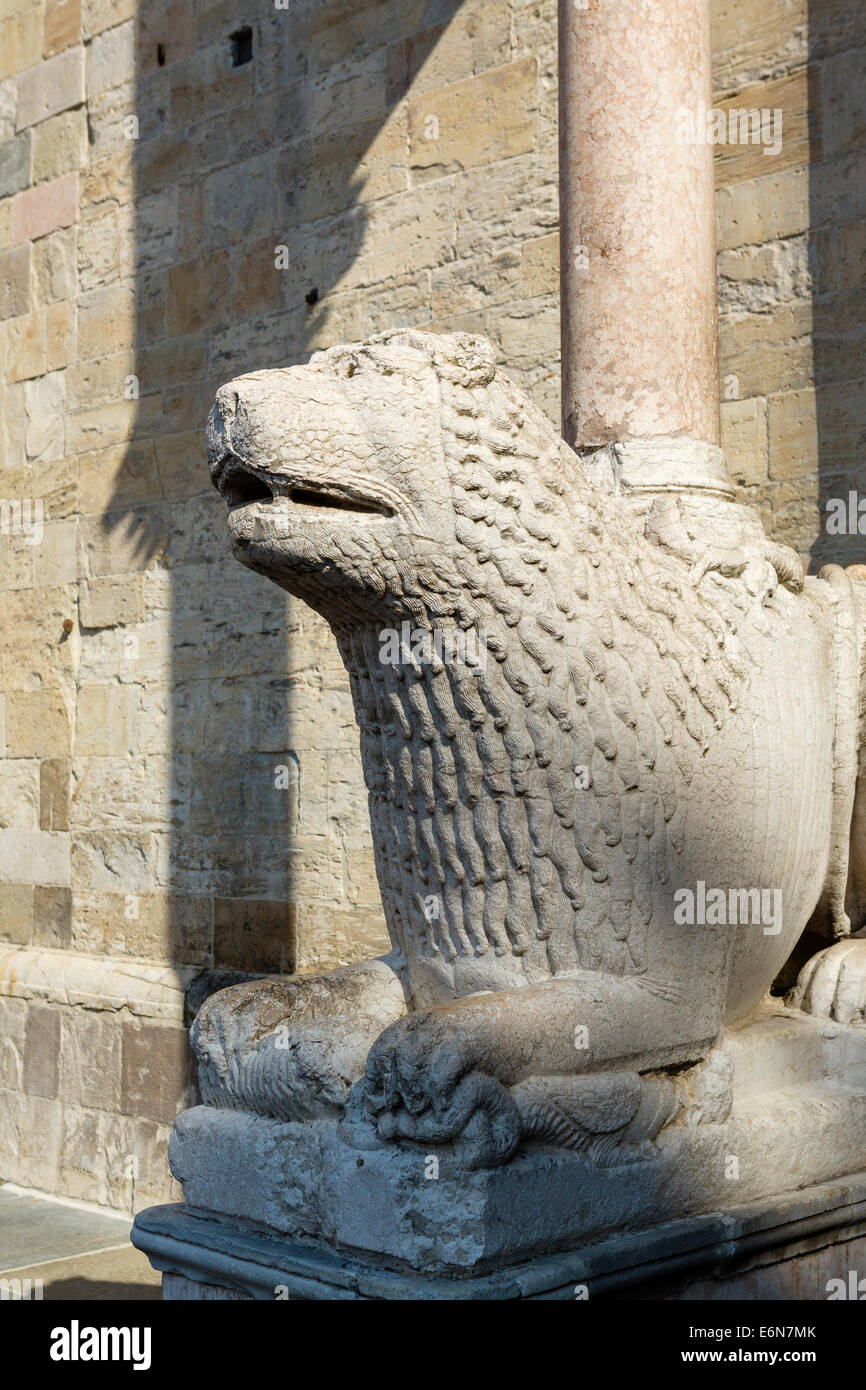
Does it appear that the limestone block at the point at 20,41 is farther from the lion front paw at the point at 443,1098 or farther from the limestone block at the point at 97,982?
the lion front paw at the point at 443,1098

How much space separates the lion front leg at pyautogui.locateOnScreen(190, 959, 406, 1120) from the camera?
7.02 ft

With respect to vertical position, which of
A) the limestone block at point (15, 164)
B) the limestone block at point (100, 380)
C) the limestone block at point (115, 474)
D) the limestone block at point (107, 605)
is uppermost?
the limestone block at point (15, 164)

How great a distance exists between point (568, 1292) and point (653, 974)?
1.57 ft

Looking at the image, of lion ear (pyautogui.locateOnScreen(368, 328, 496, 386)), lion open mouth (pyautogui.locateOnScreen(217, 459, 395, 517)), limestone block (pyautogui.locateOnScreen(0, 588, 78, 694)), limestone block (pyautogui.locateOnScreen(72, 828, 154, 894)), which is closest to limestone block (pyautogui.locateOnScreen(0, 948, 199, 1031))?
limestone block (pyautogui.locateOnScreen(72, 828, 154, 894))

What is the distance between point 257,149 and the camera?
18.1 ft

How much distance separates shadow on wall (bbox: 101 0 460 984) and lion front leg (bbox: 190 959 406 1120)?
2492 mm

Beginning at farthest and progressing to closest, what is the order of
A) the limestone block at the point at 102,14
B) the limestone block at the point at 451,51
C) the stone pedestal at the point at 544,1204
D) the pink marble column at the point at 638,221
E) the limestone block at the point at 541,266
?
the limestone block at the point at 102,14, the limestone block at the point at 451,51, the limestone block at the point at 541,266, the pink marble column at the point at 638,221, the stone pedestal at the point at 544,1204

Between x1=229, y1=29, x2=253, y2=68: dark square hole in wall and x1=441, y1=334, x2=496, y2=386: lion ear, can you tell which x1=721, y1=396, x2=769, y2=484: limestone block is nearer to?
x1=441, y1=334, x2=496, y2=386: lion ear

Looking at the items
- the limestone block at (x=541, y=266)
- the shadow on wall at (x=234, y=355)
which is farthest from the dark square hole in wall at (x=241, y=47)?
the limestone block at (x=541, y=266)

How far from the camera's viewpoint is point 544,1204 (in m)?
1.97

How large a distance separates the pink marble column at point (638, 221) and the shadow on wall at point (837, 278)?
959 millimetres

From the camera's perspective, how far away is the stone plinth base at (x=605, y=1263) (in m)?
1.92
